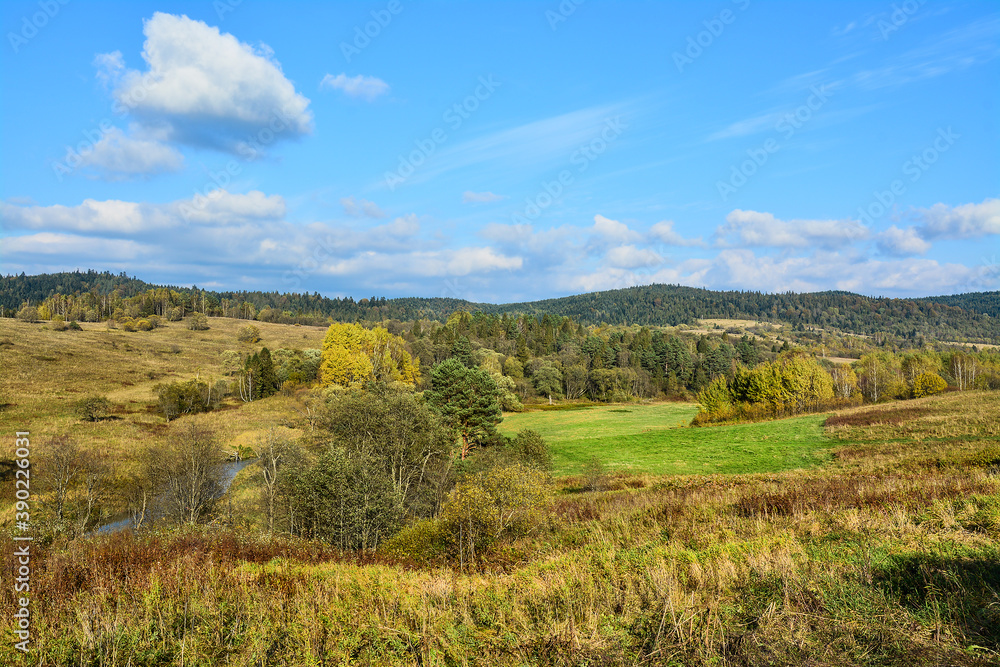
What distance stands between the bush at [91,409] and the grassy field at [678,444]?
48815 mm

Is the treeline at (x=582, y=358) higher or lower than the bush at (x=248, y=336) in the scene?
lower

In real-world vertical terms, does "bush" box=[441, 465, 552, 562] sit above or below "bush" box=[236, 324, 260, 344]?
below

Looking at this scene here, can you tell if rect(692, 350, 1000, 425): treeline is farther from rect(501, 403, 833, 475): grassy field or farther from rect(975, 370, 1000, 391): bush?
rect(501, 403, 833, 475): grassy field

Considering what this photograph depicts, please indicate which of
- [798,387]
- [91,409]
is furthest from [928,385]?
[91,409]

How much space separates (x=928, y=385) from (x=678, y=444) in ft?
209

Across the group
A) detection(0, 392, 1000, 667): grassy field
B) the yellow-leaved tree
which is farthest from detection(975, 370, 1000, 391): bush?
detection(0, 392, 1000, 667): grassy field

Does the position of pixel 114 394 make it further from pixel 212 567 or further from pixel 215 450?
pixel 212 567

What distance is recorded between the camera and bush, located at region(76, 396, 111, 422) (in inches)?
2052

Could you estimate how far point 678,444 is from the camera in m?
54.3

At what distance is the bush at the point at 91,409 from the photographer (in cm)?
5212

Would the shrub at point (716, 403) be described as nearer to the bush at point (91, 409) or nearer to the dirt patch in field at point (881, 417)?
the dirt patch in field at point (881, 417)

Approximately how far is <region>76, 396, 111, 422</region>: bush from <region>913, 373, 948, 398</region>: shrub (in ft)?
389

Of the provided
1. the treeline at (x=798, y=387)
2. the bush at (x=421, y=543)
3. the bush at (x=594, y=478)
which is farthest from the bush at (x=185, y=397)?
the treeline at (x=798, y=387)

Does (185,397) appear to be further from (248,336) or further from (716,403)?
(248,336)
